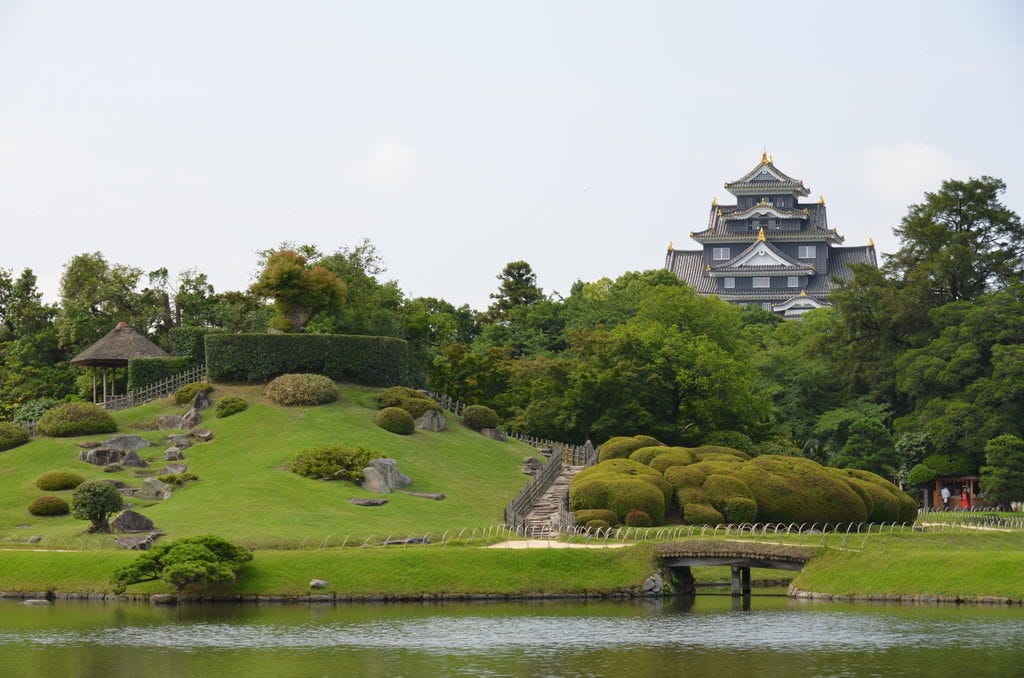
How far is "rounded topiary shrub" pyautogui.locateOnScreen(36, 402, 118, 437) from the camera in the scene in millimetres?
77312

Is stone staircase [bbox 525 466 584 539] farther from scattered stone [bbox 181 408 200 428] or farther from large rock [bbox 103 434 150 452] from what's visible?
large rock [bbox 103 434 150 452]

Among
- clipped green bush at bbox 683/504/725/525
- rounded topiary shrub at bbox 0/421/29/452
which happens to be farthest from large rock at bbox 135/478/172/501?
clipped green bush at bbox 683/504/725/525

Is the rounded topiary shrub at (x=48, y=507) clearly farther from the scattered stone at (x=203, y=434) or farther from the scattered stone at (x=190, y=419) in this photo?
the scattered stone at (x=190, y=419)

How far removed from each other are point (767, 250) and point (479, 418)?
2938 inches

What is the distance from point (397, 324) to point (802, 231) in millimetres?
72924

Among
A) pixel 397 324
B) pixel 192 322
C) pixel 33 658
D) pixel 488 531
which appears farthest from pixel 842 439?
pixel 33 658

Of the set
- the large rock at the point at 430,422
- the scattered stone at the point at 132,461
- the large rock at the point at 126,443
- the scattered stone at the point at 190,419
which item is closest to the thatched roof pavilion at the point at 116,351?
the scattered stone at the point at 190,419

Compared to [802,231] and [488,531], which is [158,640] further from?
[802,231]

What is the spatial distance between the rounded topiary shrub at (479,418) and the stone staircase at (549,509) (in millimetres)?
9354

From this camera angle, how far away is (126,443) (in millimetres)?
75500

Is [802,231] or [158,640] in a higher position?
[802,231]

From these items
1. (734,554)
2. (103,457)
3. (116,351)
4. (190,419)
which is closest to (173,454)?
(103,457)

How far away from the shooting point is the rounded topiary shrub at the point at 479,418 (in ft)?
277

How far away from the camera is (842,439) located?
90.8 metres
